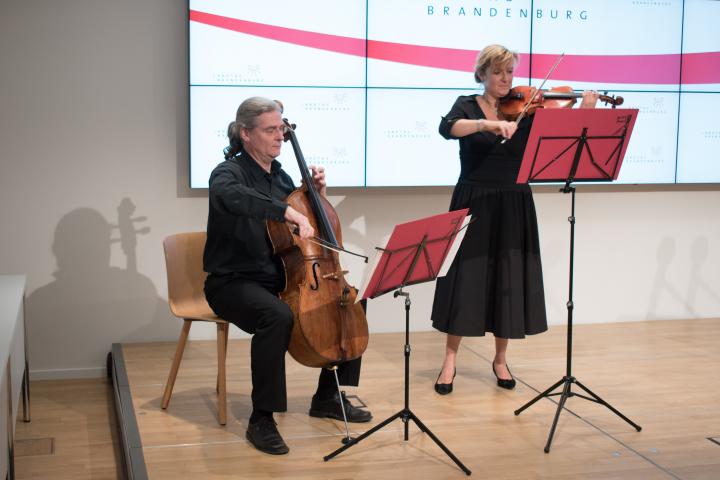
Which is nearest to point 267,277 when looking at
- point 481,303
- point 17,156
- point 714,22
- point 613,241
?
point 481,303

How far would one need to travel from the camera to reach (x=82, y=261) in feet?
14.4

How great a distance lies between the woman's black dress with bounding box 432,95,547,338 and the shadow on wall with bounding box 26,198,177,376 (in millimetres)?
1623

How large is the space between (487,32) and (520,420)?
7.42 feet

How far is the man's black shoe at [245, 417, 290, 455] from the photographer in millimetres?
3039

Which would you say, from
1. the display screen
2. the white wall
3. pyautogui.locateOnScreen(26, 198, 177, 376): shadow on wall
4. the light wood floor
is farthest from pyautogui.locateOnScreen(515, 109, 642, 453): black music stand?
pyautogui.locateOnScreen(26, 198, 177, 376): shadow on wall

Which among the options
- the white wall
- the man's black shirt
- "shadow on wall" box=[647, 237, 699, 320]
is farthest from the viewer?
"shadow on wall" box=[647, 237, 699, 320]

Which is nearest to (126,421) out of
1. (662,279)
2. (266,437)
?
(266,437)

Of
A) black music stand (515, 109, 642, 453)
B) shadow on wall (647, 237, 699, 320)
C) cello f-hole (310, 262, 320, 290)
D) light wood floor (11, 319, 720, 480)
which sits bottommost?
light wood floor (11, 319, 720, 480)

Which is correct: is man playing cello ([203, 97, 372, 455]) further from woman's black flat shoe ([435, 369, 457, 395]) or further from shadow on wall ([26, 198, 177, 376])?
shadow on wall ([26, 198, 177, 376])

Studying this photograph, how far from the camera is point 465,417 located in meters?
3.45

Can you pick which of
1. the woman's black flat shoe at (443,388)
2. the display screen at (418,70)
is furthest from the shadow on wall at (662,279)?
the woman's black flat shoe at (443,388)

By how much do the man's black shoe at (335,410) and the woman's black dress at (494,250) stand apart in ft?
1.89

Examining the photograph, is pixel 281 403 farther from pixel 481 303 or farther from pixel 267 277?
pixel 481 303

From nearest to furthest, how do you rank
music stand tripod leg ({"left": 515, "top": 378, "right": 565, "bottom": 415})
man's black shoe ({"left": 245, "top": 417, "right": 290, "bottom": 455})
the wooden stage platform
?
1. the wooden stage platform
2. man's black shoe ({"left": 245, "top": 417, "right": 290, "bottom": 455})
3. music stand tripod leg ({"left": 515, "top": 378, "right": 565, "bottom": 415})
